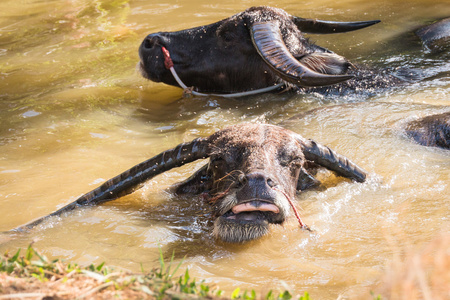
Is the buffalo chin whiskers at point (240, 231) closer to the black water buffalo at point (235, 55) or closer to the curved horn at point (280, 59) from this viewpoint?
the curved horn at point (280, 59)

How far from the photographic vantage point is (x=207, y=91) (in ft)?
25.5

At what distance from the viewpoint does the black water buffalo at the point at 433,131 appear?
16.9ft

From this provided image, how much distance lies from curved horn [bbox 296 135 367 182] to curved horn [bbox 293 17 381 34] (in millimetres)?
3784

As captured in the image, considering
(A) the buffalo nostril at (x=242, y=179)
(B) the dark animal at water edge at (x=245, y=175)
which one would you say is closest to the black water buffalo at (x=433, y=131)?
(B) the dark animal at water edge at (x=245, y=175)

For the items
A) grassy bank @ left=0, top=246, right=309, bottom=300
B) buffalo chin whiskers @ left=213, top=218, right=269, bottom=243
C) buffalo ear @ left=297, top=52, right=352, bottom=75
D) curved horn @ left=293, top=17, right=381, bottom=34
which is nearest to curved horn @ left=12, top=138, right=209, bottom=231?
buffalo chin whiskers @ left=213, top=218, right=269, bottom=243

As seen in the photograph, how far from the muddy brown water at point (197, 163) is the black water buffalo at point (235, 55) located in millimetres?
332

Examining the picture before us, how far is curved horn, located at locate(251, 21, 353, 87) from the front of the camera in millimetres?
6113

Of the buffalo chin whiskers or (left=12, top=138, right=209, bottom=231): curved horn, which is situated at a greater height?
(left=12, top=138, right=209, bottom=231): curved horn

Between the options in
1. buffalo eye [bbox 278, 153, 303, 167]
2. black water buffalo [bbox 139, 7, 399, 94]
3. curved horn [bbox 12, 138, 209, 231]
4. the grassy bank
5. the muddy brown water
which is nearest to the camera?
the grassy bank

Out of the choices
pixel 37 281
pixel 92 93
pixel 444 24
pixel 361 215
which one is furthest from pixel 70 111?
pixel 444 24

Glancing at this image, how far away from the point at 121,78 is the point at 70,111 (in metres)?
1.58

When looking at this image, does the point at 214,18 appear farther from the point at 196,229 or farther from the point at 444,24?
the point at 196,229

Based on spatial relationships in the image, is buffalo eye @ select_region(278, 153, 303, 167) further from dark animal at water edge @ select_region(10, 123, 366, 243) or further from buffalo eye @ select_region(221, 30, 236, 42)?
buffalo eye @ select_region(221, 30, 236, 42)

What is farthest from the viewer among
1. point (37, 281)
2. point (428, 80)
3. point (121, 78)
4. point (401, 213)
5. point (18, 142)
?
point (121, 78)
